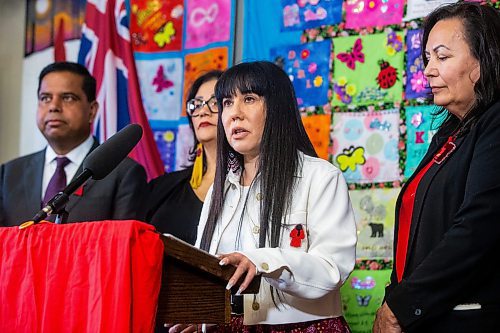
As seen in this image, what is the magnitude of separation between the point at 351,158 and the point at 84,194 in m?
1.19

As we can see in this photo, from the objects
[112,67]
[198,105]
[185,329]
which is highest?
[112,67]

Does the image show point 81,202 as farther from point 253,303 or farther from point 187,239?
point 253,303

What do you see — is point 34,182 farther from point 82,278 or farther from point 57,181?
point 82,278

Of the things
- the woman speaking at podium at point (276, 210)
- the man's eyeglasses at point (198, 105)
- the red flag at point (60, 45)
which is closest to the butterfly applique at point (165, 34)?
the red flag at point (60, 45)

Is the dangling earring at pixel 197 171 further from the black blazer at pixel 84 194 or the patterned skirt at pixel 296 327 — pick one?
the patterned skirt at pixel 296 327

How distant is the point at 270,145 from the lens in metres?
2.27

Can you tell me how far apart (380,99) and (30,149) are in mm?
2113

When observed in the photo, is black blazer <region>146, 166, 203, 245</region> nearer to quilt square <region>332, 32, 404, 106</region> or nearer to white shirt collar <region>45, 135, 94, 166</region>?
white shirt collar <region>45, 135, 94, 166</region>

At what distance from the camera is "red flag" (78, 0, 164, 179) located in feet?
13.6

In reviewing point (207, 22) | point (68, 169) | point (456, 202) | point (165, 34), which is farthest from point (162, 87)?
point (456, 202)

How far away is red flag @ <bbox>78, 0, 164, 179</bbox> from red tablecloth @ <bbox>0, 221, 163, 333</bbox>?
2.33 m

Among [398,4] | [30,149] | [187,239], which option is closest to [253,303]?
[187,239]

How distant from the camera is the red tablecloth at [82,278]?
1637 millimetres

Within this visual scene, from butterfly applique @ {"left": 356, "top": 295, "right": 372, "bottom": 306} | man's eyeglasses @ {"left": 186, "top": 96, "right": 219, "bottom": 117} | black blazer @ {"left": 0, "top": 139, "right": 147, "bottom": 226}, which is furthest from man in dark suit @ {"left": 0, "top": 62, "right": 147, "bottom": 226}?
butterfly applique @ {"left": 356, "top": 295, "right": 372, "bottom": 306}
